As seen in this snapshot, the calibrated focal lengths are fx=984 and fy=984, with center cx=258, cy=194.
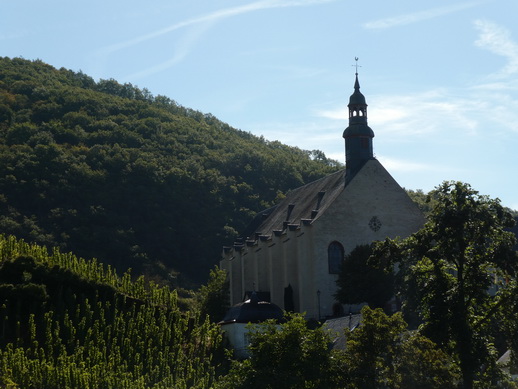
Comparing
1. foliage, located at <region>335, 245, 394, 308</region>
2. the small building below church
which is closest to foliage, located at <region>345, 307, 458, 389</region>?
the small building below church

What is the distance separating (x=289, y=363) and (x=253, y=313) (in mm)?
17311

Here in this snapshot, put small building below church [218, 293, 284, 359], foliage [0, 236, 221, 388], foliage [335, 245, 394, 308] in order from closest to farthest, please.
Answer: foliage [0, 236, 221, 388] < small building below church [218, 293, 284, 359] < foliage [335, 245, 394, 308]

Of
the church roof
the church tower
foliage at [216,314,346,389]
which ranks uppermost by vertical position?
the church tower

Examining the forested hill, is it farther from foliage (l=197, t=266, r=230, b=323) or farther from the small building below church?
the small building below church

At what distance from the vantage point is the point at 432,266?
3938 cm

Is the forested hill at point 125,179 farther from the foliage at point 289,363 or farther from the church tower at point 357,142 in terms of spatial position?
the foliage at point 289,363

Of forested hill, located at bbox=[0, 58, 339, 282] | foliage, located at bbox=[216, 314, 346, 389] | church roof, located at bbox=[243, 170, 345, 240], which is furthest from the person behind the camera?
forested hill, located at bbox=[0, 58, 339, 282]

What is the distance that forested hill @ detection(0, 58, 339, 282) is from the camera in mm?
102438

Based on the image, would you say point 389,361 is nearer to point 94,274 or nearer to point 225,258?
point 94,274

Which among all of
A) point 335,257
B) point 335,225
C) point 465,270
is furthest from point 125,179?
point 465,270

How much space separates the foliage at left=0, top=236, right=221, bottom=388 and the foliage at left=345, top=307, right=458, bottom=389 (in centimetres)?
830

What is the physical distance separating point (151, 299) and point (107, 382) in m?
12.9

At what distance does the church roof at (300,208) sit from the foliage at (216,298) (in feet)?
13.8

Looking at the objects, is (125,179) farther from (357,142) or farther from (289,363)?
(289,363)
